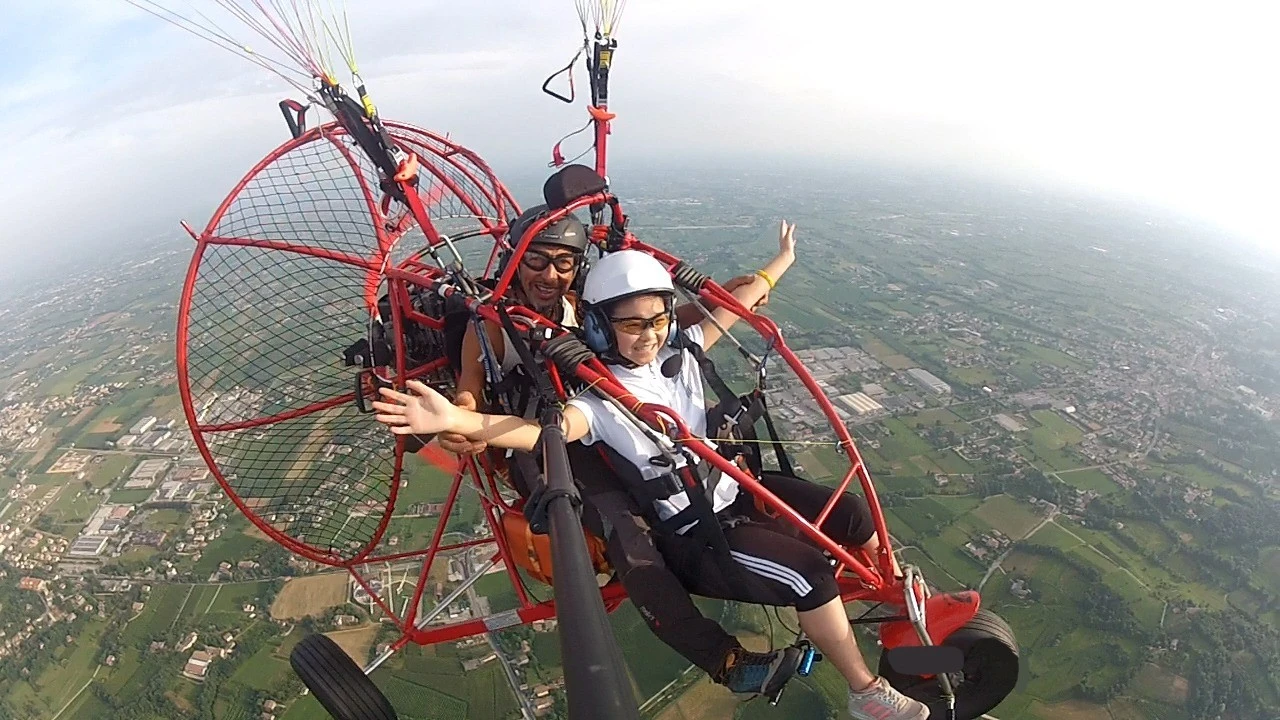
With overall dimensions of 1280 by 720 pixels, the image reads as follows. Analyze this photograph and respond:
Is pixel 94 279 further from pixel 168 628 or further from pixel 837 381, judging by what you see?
pixel 837 381

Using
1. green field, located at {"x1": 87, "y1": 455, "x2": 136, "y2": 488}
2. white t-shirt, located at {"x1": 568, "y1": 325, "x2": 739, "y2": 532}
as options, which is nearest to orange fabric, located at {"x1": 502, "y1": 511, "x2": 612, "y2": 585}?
white t-shirt, located at {"x1": 568, "y1": 325, "x2": 739, "y2": 532}

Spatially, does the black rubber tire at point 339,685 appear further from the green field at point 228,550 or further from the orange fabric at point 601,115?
the green field at point 228,550

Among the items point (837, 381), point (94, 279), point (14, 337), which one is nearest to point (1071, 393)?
point (837, 381)

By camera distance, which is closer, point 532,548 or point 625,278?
point 625,278

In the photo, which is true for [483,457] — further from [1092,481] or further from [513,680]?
[1092,481]

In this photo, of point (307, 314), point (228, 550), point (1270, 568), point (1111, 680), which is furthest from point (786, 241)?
point (1270, 568)

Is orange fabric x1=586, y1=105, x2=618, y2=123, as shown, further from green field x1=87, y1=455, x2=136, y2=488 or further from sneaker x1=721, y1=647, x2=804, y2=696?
green field x1=87, y1=455, x2=136, y2=488

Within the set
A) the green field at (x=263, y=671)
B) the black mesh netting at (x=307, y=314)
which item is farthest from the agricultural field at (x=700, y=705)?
the black mesh netting at (x=307, y=314)
